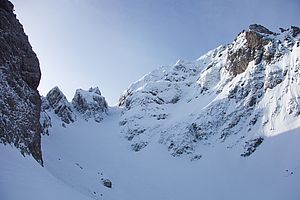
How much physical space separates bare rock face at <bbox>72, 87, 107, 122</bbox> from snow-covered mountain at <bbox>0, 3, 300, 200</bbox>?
0.76 feet

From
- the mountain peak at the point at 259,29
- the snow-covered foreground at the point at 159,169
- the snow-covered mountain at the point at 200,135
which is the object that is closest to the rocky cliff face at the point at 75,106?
the snow-covered mountain at the point at 200,135

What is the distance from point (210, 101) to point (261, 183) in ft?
82.2

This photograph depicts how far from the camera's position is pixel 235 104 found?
2176 inches

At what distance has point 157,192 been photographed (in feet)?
142

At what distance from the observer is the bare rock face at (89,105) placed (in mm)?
78188

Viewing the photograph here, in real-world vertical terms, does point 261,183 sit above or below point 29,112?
above

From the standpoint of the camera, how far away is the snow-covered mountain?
37906mm

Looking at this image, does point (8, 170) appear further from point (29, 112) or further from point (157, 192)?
point (157, 192)

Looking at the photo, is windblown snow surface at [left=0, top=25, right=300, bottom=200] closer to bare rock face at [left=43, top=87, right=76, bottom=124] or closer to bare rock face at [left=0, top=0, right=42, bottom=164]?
bare rock face at [left=43, top=87, right=76, bottom=124]

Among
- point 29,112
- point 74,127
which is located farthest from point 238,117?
point 29,112

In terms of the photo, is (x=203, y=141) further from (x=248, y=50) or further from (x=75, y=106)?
(x=75, y=106)

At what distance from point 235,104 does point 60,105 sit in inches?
1326

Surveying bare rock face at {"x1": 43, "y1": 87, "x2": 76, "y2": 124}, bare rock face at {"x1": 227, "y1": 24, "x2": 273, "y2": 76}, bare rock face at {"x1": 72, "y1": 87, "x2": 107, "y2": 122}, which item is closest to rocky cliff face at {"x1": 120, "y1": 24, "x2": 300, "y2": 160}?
bare rock face at {"x1": 227, "y1": 24, "x2": 273, "y2": 76}

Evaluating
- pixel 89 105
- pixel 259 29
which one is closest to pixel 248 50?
pixel 259 29
